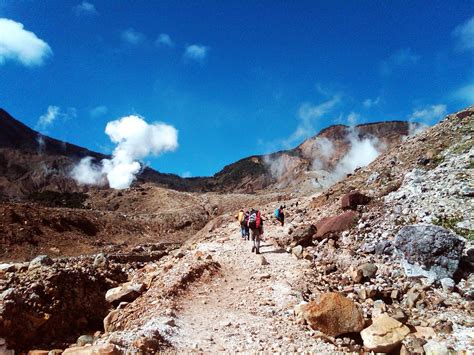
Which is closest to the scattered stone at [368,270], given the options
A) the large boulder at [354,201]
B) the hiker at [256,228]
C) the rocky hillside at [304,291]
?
the rocky hillside at [304,291]

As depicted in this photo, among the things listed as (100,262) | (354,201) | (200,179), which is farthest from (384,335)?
(200,179)

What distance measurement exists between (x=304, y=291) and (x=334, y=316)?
2.21 metres

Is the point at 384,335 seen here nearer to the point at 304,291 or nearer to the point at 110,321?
the point at 304,291

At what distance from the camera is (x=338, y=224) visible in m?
14.6

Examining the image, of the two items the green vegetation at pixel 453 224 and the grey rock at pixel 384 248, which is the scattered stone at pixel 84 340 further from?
the green vegetation at pixel 453 224

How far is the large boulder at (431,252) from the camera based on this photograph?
33.6ft

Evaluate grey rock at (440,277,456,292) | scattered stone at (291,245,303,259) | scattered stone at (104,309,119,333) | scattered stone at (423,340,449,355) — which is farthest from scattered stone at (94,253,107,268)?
grey rock at (440,277,456,292)

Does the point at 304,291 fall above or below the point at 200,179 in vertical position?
below

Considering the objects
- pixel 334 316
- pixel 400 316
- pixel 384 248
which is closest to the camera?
pixel 334 316

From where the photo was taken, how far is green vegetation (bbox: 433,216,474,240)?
1095 centimetres

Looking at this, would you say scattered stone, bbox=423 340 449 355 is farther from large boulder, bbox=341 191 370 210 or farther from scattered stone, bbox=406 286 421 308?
large boulder, bbox=341 191 370 210

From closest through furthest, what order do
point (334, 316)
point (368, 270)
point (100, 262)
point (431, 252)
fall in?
point (334, 316)
point (431, 252)
point (368, 270)
point (100, 262)

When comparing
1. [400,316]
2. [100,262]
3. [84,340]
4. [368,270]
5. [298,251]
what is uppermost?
[298,251]

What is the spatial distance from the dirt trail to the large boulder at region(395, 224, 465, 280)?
10.4ft
